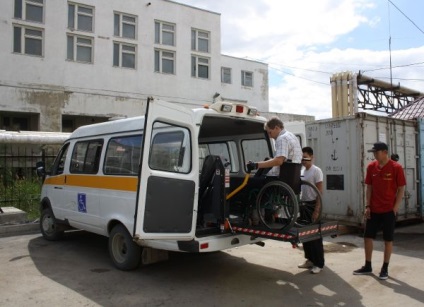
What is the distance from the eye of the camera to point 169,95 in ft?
77.5

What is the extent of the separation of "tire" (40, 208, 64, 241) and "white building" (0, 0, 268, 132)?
11.8 m

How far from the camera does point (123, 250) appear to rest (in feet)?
20.9

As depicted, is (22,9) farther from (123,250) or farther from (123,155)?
(123,250)

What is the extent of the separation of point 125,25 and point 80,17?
93.8 inches

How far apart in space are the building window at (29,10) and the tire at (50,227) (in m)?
14.5

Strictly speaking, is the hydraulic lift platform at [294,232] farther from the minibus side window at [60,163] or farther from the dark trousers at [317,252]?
the minibus side window at [60,163]

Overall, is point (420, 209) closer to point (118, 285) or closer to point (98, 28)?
point (118, 285)

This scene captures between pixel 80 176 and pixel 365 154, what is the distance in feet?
19.8

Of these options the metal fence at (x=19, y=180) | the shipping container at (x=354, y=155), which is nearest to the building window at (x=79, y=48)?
the metal fence at (x=19, y=180)

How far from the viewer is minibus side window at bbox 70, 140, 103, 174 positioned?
6.82m

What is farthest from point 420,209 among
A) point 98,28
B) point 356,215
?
point 98,28

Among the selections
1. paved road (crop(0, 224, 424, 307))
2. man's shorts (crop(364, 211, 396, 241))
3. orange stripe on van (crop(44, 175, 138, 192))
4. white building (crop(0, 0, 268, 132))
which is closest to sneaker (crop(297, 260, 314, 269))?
paved road (crop(0, 224, 424, 307))

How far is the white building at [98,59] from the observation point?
63.6 feet

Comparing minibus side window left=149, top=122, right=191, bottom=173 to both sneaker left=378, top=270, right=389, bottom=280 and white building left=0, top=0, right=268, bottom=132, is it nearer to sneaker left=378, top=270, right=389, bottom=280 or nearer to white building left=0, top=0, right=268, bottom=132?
sneaker left=378, top=270, right=389, bottom=280
